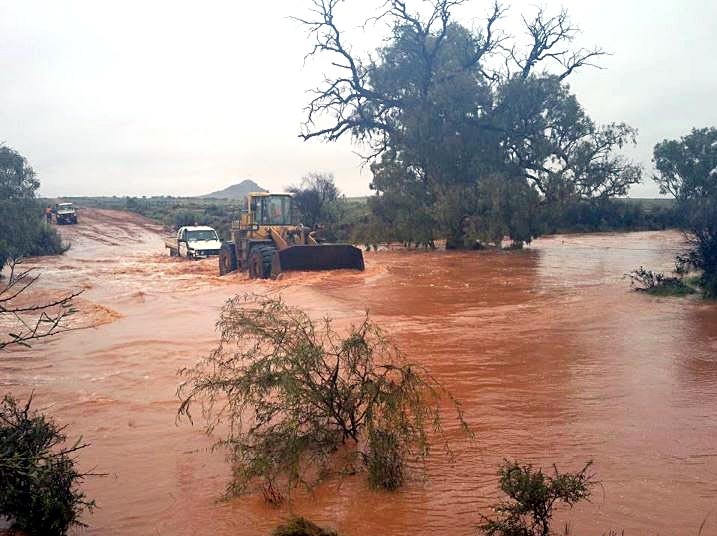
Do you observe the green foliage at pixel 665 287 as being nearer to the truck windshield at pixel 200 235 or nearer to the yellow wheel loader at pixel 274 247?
the yellow wheel loader at pixel 274 247

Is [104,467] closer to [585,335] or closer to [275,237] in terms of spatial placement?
[585,335]

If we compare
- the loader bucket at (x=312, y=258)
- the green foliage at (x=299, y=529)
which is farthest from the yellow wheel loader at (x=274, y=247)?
the green foliage at (x=299, y=529)

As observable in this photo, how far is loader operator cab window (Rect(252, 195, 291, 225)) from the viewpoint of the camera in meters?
22.0

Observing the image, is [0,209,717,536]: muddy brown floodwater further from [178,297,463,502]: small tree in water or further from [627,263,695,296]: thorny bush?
[627,263,695,296]: thorny bush

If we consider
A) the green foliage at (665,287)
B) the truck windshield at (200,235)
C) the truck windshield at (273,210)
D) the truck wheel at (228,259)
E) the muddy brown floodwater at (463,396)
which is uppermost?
the truck windshield at (273,210)

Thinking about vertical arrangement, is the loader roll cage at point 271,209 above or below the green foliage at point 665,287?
above

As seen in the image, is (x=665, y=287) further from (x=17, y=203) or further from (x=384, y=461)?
(x=17, y=203)

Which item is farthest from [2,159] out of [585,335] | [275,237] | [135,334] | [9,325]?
[585,335]

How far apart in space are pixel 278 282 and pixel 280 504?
1346 cm

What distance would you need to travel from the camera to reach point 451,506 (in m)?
5.00

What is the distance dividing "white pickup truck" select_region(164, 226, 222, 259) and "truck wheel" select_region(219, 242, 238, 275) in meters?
7.69

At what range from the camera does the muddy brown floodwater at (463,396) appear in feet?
16.5

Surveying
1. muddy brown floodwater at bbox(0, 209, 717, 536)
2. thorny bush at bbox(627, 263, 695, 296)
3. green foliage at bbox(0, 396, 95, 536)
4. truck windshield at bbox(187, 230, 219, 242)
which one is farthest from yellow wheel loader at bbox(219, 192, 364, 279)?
green foliage at bbox(0, 396, 95, 536)

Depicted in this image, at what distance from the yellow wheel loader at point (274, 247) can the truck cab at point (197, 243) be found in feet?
25.2
